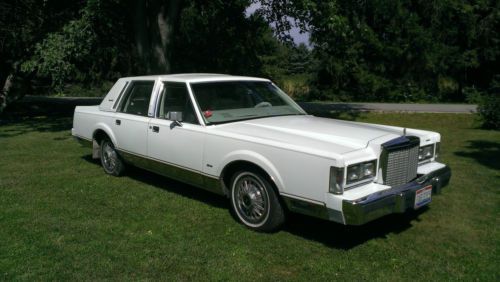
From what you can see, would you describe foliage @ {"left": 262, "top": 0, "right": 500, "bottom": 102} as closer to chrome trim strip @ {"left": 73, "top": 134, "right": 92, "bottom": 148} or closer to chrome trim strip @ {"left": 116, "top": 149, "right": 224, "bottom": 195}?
chrome trim strip @ {"left": 73, "top": 134, "right": 92, "bottom": 148}

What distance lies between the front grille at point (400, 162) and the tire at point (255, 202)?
111 cm

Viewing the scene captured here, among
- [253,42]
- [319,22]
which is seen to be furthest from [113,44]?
[319,22]

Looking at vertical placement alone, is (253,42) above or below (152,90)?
above

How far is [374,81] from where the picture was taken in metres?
28.6

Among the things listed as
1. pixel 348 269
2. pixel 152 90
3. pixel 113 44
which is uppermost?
pixel 113 44

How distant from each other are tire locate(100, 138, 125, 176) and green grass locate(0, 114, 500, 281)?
0.18m

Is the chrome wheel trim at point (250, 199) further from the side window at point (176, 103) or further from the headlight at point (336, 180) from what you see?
the side window at point (176, 103)

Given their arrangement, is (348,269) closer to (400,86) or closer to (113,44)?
(113,44)

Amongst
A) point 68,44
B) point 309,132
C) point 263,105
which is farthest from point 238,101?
point 68,44

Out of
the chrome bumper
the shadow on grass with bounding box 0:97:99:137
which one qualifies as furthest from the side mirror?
the shadow on grass with bounding box 0:97:99:137

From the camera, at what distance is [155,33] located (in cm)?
1324

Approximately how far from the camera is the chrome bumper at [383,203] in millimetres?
4133

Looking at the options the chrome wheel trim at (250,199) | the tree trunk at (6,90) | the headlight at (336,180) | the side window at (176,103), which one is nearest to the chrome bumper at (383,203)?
the headlight at (336,180)

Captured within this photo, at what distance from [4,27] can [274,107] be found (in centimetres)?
1093
